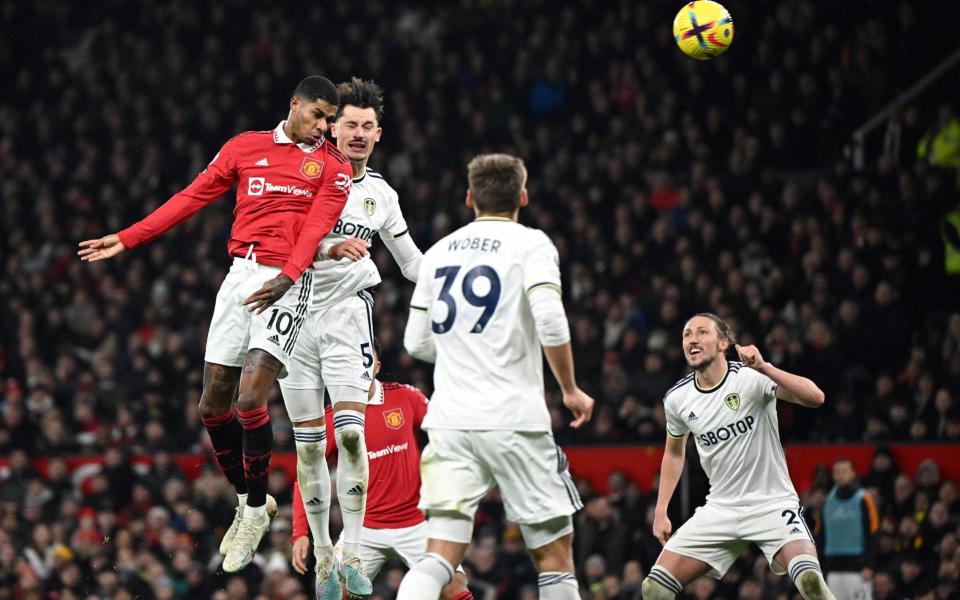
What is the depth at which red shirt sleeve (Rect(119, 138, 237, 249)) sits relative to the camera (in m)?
8.96

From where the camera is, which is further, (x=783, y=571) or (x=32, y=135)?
(x=32, y=135)

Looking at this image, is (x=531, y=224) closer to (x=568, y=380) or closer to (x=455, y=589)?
(x=455, y=589)

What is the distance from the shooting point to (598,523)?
1496cm

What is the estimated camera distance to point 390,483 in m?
11.1

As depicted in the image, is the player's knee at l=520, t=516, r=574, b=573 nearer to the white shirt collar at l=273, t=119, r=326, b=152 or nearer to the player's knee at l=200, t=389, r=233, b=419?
the player's knee at l=200, t=389, r=233, b=419

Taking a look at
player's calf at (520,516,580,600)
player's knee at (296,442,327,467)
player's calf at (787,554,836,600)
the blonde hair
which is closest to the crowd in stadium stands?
player's calf at (787,554,836,600)

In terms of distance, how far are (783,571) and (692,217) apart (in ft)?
27.1

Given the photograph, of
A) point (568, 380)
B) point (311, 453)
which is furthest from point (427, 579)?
point (311, 453)

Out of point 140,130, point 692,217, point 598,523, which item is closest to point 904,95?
point 692,217

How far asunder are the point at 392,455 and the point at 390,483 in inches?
9.7

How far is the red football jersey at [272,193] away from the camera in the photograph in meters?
9.09

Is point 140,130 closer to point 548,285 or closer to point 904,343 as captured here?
point 904,343

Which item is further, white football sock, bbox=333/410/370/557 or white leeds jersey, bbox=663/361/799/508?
white leeds jersey, bbox=663/361/799/508

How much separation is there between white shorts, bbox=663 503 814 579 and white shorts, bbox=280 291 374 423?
8.61ft
